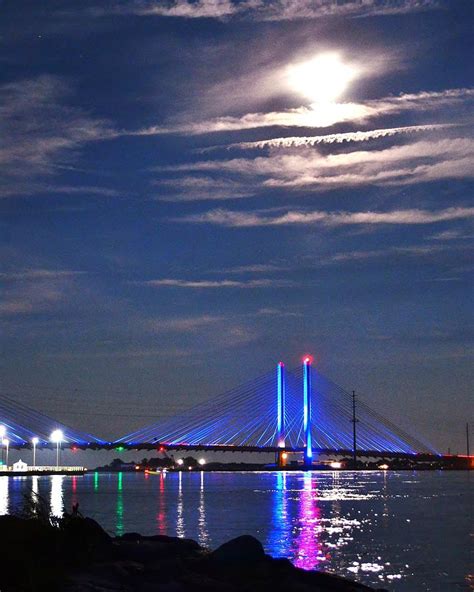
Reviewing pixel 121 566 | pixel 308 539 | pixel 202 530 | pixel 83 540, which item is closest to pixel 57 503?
pixel 202 530

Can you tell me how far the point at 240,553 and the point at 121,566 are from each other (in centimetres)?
253

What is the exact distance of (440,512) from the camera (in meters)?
59.7

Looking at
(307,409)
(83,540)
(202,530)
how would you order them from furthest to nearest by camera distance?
(307,409) < (202,530) < (83,540)

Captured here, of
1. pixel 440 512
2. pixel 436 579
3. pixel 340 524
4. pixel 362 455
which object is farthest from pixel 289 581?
pixel 362 455

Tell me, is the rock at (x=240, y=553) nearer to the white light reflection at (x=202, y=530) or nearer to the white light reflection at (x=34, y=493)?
the white light reflection at (x=34, y=493)

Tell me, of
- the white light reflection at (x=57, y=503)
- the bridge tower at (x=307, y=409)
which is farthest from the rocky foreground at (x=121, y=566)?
the bridge tower at (x=307, y=409)

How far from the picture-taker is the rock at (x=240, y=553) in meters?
19.8

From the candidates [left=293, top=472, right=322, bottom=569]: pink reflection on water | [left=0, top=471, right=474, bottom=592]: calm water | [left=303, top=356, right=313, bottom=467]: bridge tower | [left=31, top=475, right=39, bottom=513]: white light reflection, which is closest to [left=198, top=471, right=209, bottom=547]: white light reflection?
[left=0, top=471, right=474, bottom=592]: calm water

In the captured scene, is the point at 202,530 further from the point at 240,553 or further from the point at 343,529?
the point at 240,553

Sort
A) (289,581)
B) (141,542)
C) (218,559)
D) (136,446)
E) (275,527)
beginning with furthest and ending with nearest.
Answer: (136,446), (275,527), (141,542), (218,559), (289,581)

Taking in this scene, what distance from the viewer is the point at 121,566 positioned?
62.0 ft

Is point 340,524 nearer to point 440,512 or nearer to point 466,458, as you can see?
point 440,512

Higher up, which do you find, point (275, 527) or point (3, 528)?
point (3, 528)

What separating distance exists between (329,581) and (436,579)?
29.5 feet
